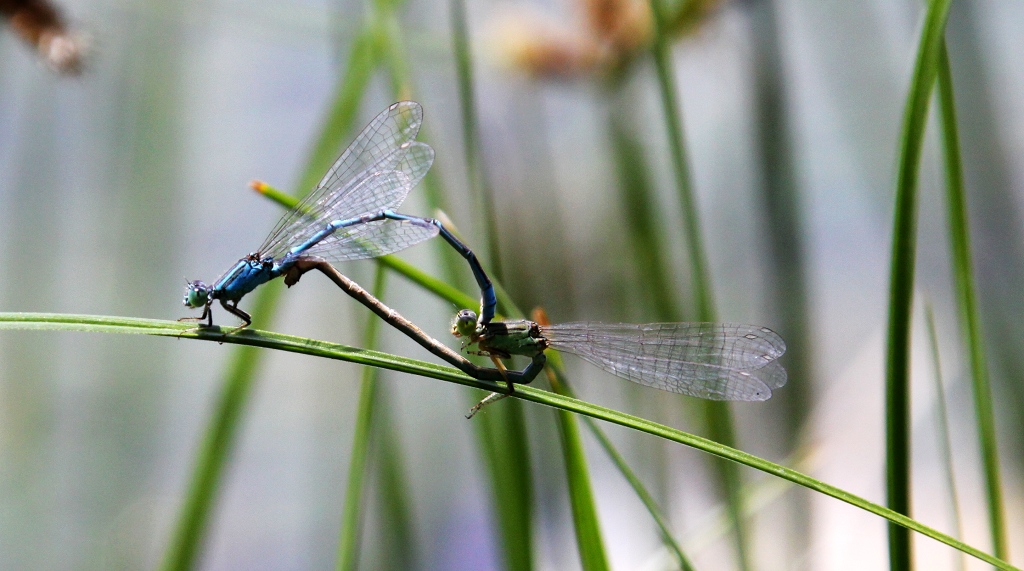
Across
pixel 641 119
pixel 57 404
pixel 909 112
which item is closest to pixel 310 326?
pixel 57 404

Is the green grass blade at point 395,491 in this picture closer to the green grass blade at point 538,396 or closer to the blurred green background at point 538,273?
the blurred green background at point 538,273

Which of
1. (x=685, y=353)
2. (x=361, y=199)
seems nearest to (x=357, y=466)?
(x=361, y=199)

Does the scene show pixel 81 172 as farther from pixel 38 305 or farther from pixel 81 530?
pixel 81 530

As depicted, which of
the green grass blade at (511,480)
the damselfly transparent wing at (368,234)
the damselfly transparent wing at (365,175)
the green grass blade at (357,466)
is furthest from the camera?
the damselfly transparent wing at (365,175)

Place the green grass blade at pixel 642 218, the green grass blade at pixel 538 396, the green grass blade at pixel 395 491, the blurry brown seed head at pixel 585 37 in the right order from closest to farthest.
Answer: the green grass blade at pixel 538 396 < the green grass blade at pixel 395 491 < the green grass blade at pixel 642 218 < the blurry brown seed head at pixel 585 37

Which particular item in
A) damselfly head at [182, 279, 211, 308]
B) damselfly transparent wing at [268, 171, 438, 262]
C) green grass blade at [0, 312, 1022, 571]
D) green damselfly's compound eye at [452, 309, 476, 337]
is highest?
damselfly transparent wing at [268, 171, 438, 262]

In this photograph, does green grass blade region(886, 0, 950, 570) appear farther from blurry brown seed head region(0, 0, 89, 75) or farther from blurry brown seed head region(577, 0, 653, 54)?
blurry brown seed head region(577, 0, 653, 54)

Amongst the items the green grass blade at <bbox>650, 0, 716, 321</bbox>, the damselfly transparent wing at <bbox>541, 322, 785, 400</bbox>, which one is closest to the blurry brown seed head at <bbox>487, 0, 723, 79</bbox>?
the green grass blade at <bbox>650, 0, 716, 321</bbox>

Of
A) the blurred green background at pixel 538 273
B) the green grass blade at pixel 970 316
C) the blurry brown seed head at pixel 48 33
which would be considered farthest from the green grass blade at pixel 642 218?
the blurry brown seed head at pixel 48 33
